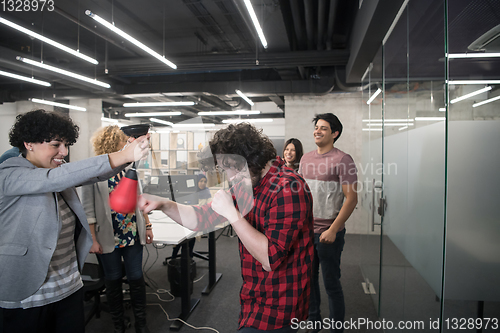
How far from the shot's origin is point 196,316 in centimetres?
242

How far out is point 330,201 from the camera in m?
1.92

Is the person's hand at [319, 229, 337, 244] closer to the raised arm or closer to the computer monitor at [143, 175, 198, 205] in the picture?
the raised arm

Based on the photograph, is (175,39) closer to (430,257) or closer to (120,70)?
(120,70)

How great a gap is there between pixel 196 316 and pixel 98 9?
4.22m

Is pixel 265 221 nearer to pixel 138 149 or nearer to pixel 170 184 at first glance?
pixel 170 184

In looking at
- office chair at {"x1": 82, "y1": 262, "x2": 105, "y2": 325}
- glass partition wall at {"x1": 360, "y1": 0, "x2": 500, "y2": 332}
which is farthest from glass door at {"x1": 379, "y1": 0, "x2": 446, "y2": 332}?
office chair at {"x1": 82, "y1": 262, "x2": 105, "y2": 325}

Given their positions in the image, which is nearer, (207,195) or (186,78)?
(207,195)

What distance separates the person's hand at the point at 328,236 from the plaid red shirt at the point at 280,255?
80 cm

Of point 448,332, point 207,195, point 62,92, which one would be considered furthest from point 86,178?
Answer: point 62,92

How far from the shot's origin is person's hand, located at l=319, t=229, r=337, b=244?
1.79 m

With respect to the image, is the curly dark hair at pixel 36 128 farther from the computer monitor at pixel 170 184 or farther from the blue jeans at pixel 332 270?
the blue jeans at pixel 332 270

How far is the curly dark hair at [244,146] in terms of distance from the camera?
0.89 m

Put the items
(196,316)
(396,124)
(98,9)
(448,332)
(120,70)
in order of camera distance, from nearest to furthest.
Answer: (448,332)
(396,124)
(196,316)
(98,9)
(120,70)

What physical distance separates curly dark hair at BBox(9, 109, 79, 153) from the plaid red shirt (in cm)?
92
